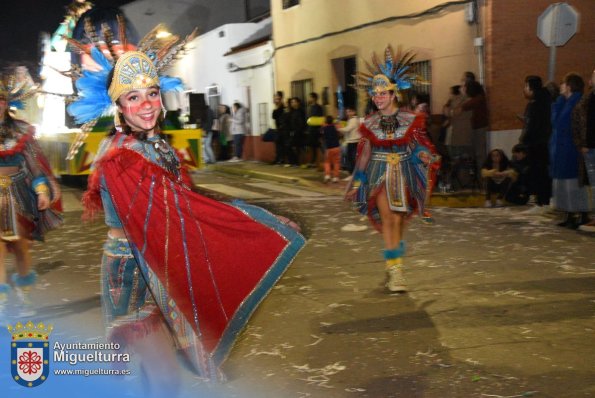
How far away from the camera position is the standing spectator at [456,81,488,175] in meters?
13.2

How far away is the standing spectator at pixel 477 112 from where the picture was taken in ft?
43.4

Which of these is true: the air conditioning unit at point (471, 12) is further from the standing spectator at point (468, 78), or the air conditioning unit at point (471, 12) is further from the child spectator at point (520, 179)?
the child spectator at point (520, 179)

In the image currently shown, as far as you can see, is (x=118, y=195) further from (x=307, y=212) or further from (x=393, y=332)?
(x=307, y=212)

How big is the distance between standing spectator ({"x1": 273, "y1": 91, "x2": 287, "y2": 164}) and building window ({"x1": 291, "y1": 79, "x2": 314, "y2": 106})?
1029 millimetres

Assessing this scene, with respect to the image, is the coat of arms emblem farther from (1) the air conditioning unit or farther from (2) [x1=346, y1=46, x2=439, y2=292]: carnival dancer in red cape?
(1) the air conditioning unit

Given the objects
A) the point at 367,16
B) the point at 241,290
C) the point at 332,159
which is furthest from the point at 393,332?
the point at 367,16

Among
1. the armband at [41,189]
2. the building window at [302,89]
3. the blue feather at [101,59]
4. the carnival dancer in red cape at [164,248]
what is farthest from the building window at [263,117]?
the carnival dancer in red cape at [164,248]

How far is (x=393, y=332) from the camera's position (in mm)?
5742

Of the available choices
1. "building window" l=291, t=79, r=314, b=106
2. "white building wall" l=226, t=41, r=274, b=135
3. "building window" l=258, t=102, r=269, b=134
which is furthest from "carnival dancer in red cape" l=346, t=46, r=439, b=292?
"building window" l=258, t=102, r=269, b=134

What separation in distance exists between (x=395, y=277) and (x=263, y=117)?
60.2 feet

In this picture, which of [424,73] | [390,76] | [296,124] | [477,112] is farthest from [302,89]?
[390,76]

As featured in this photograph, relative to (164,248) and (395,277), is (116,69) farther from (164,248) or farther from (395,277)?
(395,277)

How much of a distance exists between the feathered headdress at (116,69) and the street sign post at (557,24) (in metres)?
8.48

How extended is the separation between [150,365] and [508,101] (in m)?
11.7
